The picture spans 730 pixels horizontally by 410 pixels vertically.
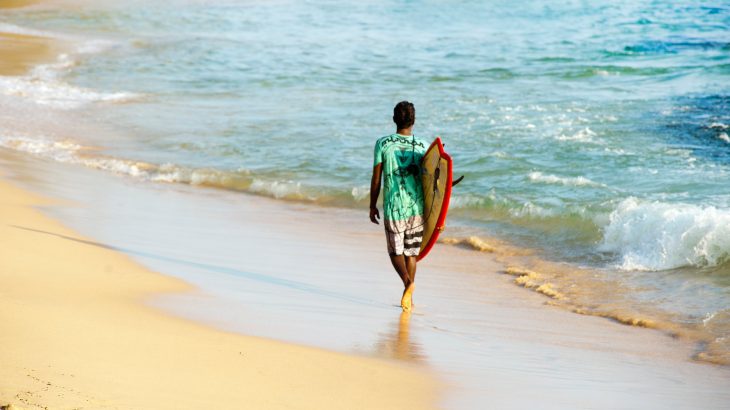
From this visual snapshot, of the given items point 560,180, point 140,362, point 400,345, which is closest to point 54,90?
point 560,180

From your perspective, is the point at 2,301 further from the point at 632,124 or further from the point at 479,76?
the point at 479,76

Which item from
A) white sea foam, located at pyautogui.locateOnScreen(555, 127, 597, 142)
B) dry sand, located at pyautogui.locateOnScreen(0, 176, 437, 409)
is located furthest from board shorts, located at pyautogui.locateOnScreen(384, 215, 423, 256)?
white sea foam, located at pyautogui.locateOnScreen(555, 127, 597, 142)

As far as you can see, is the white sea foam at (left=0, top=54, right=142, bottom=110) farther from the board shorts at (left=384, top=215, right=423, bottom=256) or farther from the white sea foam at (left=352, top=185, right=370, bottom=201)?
the board shorts at (left=384, top=215, right=423, bottom=256)

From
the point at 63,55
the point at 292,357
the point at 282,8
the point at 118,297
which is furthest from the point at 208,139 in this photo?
the point at 282,8

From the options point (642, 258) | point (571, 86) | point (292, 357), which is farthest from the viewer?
point (571, 86)

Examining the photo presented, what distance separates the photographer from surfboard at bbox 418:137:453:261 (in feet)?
20.6

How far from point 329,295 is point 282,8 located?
33.6 meters

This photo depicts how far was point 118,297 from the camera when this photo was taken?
19.1 ft

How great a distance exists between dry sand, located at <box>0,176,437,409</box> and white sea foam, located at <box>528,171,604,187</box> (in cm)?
616

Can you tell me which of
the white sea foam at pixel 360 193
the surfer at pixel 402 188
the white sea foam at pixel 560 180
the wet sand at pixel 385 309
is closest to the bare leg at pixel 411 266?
the surfer at pixel 402 188

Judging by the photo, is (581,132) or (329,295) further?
(581,132)

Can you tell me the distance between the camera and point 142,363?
4.33m

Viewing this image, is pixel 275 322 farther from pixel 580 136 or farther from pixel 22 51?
pixel 22 51

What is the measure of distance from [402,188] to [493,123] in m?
8.62
